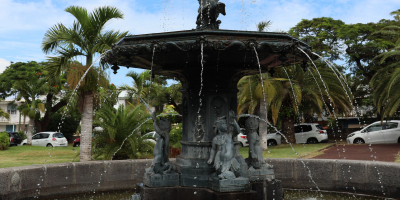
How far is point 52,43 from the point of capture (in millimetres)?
12430

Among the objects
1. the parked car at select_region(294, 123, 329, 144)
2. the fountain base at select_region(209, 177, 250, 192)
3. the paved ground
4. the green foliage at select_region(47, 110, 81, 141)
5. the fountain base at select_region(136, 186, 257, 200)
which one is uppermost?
the green foliage at select_region(47, 110, 81, 141)

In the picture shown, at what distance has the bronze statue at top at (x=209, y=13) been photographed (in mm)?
5601

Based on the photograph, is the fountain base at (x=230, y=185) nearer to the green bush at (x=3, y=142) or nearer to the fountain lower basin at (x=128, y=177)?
the fountain lower basin at (x=128, y=177)

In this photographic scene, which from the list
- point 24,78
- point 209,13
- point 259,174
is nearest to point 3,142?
point 24,78

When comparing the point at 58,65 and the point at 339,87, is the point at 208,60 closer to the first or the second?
the point at 58,65

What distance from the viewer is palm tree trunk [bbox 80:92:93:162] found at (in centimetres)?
1161

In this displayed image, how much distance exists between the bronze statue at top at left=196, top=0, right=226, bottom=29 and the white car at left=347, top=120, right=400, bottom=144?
54.7ft

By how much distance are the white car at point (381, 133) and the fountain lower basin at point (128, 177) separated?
1424cm

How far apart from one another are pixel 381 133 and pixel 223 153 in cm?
1795

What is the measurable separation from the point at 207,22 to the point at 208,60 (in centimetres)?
78

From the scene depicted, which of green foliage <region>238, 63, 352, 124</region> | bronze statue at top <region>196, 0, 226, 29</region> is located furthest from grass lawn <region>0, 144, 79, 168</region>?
green foliage <region>238, 63, 352, 124</region>

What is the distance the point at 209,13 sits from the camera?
5.63 m

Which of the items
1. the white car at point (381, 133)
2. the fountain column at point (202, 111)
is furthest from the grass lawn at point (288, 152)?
the fountain column at point (202, 111)

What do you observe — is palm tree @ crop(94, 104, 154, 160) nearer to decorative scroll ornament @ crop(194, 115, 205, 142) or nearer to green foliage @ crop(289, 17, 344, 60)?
decorative scroll ornament @ crop(194, 115, 205, 142)
